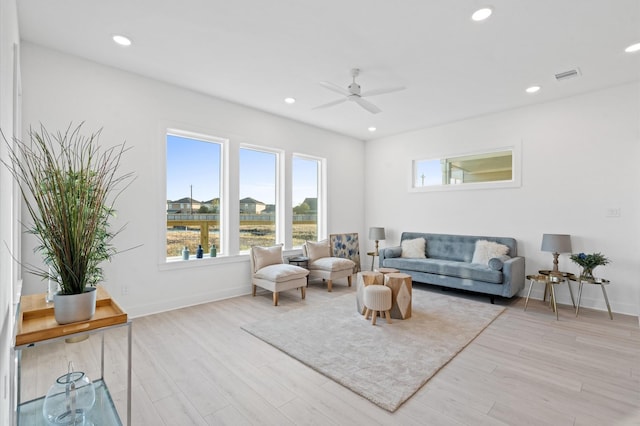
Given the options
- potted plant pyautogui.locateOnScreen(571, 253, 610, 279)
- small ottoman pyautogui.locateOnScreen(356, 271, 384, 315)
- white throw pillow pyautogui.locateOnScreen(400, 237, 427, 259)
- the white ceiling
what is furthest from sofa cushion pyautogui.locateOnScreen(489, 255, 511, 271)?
the white ceiling

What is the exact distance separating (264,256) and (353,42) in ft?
10.5

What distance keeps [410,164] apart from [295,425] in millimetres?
5308

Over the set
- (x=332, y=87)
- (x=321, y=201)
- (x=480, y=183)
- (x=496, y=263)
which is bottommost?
(x=496, y=263)

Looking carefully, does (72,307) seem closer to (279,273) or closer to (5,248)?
(5,248)

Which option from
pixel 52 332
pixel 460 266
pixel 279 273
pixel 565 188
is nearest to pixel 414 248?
pixel 460 266

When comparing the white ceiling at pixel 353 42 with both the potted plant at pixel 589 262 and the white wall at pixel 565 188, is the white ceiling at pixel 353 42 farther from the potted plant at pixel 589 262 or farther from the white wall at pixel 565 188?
the potted plant at pixel 589 262

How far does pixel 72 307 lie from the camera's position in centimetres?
151

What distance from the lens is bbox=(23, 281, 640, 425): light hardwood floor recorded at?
2.03 m

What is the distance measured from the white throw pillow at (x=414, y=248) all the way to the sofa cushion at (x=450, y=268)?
0.86ft

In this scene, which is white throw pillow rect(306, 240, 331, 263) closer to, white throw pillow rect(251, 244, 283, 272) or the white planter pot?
white throw pillow rect(251, 244, 283, 272)

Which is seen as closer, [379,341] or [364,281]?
[379,341]

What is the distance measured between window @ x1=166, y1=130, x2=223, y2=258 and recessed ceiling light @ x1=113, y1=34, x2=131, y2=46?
127 cm

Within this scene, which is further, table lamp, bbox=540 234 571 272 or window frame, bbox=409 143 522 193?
window frame, bbox=409 143 522 193

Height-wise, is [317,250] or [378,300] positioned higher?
[317,250]
